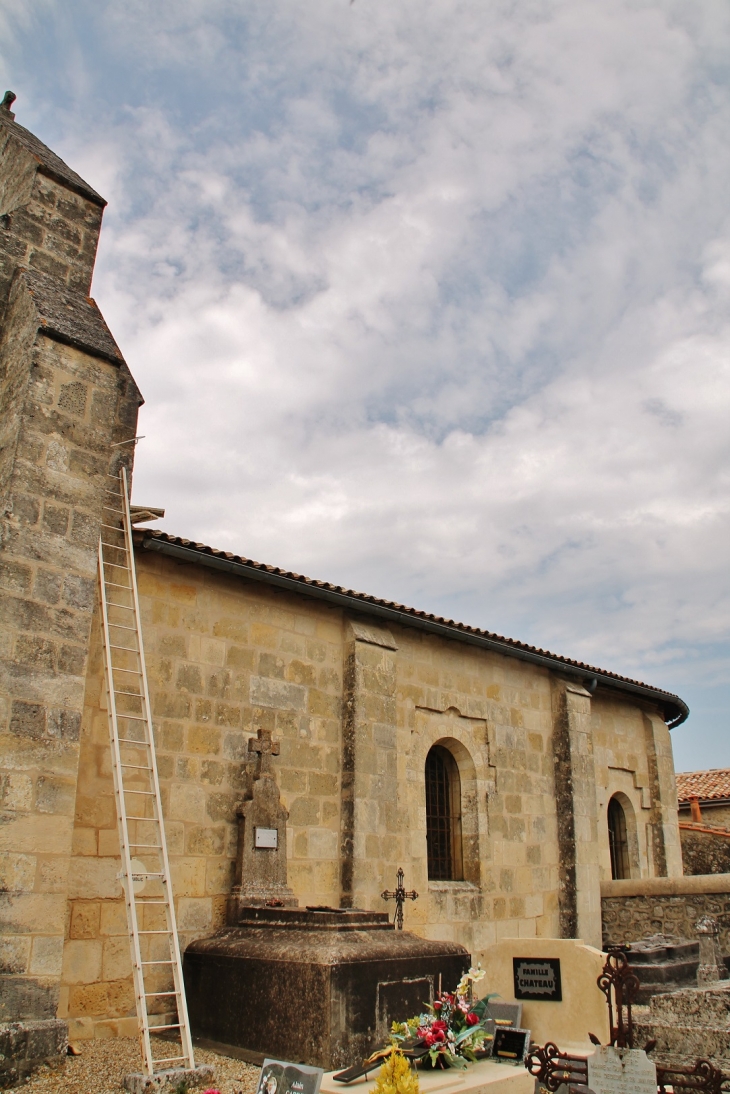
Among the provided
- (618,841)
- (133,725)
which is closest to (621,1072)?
(133,725)

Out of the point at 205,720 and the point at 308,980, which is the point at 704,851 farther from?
the point at 308,980

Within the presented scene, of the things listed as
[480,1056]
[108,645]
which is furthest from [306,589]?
[480,1056]

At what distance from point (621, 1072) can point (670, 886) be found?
7.88 m

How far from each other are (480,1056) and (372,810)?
11.2ft

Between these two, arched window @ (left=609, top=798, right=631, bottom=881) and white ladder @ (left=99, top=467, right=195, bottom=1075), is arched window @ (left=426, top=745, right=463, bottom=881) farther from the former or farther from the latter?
arched window @ (left=609, top=798, right=631, bottom=881)

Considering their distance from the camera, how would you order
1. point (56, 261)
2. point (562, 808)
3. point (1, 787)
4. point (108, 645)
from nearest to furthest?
point (1, 787) → point (108, 645) → point (56, 261) → point (562, 808)

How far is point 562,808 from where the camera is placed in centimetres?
1262

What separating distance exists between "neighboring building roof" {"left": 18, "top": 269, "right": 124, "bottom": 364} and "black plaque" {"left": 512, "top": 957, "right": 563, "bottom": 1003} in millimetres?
6478

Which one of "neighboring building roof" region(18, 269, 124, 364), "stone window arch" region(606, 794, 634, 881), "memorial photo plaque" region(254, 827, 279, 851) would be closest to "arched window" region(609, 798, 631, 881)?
"stone window arch" region(606, 794, 634, 881)

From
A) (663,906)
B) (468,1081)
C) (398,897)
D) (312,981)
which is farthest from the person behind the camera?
(663,906)

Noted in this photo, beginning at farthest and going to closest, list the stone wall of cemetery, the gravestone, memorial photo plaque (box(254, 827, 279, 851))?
memorial photo plaque (box(254, 827, 279, 851)) < the gravestone < the stone wall of cemetery

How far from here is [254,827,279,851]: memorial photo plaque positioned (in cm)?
826

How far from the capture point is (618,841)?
14883mm

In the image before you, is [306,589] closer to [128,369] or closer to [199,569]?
[199,569]
